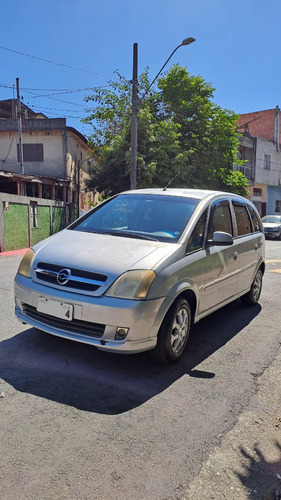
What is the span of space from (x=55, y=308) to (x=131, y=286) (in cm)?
70

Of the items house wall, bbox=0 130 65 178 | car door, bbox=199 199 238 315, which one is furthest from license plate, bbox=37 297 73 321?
house wall, bbox=0 130 65 178

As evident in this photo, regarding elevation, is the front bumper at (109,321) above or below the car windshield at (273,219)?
below

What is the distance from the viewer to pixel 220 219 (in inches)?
170

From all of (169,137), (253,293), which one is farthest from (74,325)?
(169,137)

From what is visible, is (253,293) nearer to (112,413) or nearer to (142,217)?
(142,217)

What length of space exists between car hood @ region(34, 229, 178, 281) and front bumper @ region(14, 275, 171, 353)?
25 cm

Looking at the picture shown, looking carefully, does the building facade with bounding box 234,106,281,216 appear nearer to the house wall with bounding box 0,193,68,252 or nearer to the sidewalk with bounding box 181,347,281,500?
the house wall with bounding box 0,193,68,252

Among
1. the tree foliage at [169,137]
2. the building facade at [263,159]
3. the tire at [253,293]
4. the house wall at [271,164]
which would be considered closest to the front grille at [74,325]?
the tire at [253,293]

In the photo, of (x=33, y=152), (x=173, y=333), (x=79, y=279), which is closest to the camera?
(x=79, y=279)

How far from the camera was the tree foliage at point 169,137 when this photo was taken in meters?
16.7

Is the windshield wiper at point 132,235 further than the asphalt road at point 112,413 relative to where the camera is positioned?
Yes

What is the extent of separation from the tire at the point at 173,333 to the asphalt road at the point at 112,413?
0.47 feet

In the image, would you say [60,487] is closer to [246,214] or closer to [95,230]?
[95,230]

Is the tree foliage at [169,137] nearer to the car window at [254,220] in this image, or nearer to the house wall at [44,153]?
the house wall at [44,153]
